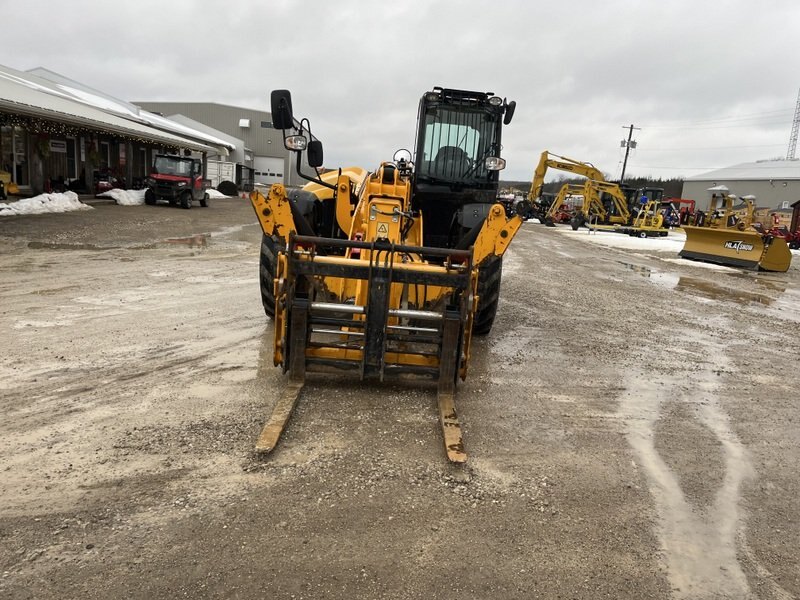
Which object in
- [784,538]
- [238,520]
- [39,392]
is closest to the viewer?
[238,520]

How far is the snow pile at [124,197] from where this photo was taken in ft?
72.4

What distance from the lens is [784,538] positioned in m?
3.03

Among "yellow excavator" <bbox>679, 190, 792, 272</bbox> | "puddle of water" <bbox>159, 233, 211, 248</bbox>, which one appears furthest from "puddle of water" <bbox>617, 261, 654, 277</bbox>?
"puddle of water" <bbox>159, 233, 211, 248</bbox>

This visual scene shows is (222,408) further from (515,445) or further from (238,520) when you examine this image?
(515,445)

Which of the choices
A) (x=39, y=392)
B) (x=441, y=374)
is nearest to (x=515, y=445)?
(x=441, y=374)

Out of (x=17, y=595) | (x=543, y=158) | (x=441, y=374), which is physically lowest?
(x=17, y=595)

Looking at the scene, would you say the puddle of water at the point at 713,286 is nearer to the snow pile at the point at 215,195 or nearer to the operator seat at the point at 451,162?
the operator seat at the point at 451,162

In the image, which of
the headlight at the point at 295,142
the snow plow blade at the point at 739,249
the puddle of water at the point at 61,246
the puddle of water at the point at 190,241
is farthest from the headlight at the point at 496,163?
the snow plow blade at the point at 739,249

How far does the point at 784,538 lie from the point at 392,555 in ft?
7.00

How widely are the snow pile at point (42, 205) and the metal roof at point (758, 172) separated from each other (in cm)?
5093

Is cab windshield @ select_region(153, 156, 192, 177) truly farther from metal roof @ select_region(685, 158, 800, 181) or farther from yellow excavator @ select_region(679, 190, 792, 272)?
metal roof @ select_region(685, 158, 800, 181)

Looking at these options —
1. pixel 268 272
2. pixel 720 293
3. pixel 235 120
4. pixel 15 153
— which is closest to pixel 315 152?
pixel 268 272

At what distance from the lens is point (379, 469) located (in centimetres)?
339

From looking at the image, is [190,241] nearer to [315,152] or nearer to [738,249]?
[315,152]
